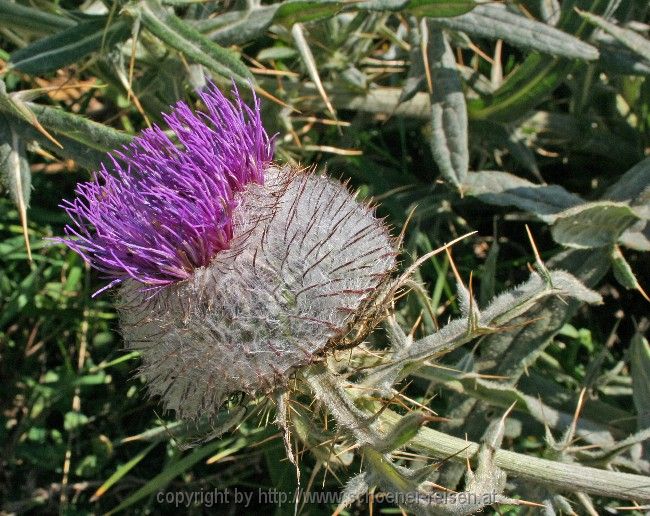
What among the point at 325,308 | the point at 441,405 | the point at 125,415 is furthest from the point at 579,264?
the point at 125,415

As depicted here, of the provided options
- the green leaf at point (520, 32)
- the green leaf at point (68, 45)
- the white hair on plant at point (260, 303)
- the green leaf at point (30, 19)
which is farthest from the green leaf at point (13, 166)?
the green leaf at point (520, 32)

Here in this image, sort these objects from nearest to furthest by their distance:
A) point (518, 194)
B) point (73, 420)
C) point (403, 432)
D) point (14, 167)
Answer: point (403, 432)
point (14, 167)
point (518, 194)
point (73, 420)

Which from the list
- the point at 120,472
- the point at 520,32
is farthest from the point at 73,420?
the point at 520,32

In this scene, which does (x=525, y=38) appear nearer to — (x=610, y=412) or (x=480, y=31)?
(x=480, y=31)

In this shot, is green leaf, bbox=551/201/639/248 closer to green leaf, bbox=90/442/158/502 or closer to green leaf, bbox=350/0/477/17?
green leaf, bbox=350/0/477/17

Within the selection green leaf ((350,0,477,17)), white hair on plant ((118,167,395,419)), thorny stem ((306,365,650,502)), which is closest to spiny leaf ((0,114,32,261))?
white hair on plant ((118,167,395,419))

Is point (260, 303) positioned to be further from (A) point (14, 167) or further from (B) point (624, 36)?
(B) point (624, 36)
